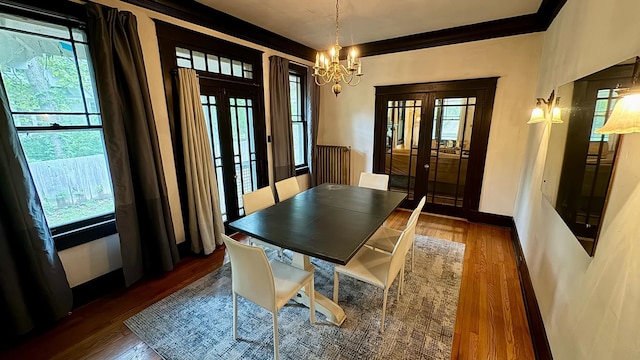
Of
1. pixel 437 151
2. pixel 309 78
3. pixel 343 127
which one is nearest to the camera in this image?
pixel 437 151

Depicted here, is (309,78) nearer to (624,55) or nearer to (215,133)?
(215,133)

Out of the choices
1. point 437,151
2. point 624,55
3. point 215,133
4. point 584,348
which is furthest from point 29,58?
point 437,151

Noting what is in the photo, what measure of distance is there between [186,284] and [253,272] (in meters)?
1.38

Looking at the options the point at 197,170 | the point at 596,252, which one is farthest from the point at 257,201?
the point at 596,252

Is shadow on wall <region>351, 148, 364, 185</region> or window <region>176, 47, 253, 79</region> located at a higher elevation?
window <region>176, 47, 253, 79</region>

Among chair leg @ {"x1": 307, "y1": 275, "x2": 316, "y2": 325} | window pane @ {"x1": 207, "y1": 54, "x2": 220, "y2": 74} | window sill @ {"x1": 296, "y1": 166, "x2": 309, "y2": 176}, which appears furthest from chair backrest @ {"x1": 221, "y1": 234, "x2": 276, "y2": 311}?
window sill @ {"x1": 296, "y1": 166, "x2": 309, "y2": 176}

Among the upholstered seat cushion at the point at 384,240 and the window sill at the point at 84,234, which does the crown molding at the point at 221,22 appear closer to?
the window sill at the point at 84,234

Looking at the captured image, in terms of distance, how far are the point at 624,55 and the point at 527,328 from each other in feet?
6.35

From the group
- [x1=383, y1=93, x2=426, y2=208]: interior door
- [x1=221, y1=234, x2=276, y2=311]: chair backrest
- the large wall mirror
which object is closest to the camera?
the large wall mirror

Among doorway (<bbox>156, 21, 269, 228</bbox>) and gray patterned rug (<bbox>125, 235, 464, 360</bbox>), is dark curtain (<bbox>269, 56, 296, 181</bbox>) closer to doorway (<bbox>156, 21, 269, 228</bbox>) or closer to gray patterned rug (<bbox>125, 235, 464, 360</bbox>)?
doorway (<bbox>156, 21, 269, 228</bbox>)

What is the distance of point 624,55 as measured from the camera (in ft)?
4.01

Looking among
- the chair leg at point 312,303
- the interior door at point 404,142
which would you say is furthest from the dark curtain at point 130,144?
the interior door at point 404,142

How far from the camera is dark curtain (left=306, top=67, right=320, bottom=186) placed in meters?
4.59

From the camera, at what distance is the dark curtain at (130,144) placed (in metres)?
2.13
